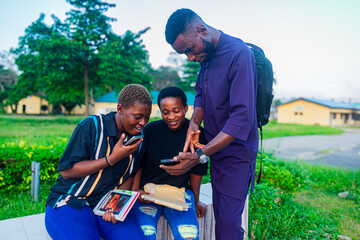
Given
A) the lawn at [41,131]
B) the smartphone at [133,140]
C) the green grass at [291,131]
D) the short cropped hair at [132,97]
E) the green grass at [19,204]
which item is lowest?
the green grass at [291,131]

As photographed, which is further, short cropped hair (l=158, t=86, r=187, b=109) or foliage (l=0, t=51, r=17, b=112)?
foliage (l=0, t=51, r=17, b=112)

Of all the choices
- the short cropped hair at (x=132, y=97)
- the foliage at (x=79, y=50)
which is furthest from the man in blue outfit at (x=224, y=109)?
the foliage at (x=79, y=50)

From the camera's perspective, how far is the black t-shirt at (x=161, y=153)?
249 cm

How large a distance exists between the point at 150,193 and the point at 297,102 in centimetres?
4460

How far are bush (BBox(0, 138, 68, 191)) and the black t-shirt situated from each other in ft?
9.61

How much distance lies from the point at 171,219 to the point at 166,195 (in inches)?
8.3

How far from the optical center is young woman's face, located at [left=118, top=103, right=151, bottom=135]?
215 cm

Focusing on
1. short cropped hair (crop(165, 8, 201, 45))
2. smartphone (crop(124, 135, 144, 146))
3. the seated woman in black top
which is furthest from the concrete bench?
short cropped hair (crop(165, 8, 201, 45))

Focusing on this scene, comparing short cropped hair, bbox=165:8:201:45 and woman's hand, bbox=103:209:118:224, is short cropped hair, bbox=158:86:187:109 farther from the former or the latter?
woman's hand, bbox=103:209:118:224

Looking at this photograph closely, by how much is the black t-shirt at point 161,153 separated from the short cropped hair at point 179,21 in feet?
3.40

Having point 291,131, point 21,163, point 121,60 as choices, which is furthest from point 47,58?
point 291,131

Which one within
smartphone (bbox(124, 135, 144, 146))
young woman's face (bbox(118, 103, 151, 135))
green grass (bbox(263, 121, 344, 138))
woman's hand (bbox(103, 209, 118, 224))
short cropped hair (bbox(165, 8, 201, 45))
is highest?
short cropped hair (bbox(165, 8, 201, 45))

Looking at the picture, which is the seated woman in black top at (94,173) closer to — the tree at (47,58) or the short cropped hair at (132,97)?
the short cropped hair at (132,97)

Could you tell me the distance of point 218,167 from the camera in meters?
2.02
